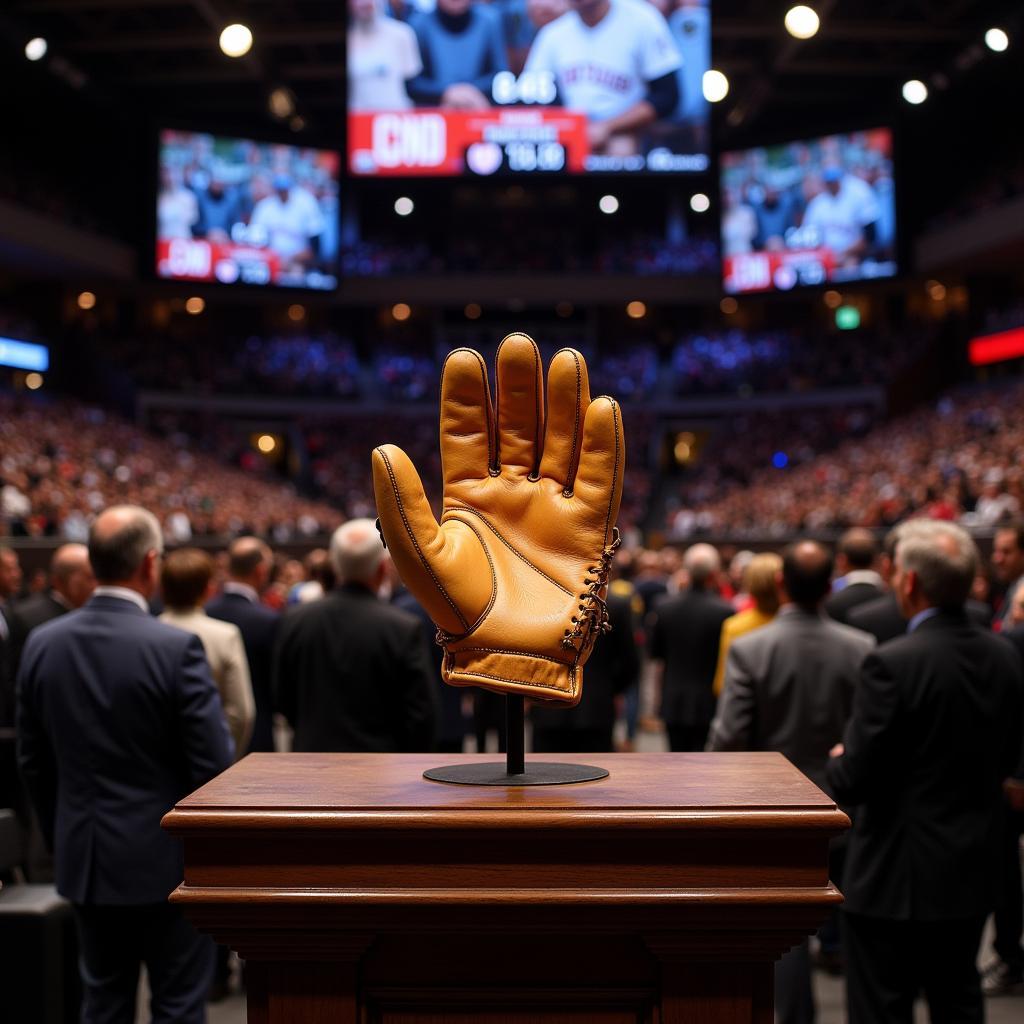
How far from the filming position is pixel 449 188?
34688 millimetres

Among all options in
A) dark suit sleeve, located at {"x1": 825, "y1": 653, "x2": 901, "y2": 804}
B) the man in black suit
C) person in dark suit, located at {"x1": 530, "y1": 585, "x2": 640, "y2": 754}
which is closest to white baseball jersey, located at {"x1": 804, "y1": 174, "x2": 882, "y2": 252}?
person in dark suit, located at {"x1": 530, "y1": 585, "x2": 640, "y2": 754}

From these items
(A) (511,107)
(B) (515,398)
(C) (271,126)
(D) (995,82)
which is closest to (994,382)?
(D) (995,82)

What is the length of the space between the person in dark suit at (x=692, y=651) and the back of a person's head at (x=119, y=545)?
392 centimetres

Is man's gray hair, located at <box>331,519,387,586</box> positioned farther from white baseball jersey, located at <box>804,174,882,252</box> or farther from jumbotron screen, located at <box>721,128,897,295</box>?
white baseball jersey, located at <box>804,174,882,252</box>

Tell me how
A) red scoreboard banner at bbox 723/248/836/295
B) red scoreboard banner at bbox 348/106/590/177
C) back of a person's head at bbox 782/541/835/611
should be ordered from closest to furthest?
back of a person's head at bbox 782/541/835/611
red scoreboard banner at bbox 348/106/590/177
red scoreboard banner at bbox 723/248/836/295

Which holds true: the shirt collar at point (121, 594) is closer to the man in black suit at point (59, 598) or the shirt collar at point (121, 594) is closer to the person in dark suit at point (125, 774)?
the person in dark suit at point (125, 774)

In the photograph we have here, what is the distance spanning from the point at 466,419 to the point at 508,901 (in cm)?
67

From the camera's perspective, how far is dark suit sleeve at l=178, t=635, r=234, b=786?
3.04 metres

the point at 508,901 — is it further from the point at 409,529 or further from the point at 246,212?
the point at 246,212

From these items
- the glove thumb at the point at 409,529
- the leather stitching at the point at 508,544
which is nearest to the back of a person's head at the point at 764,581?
the leather stitching at the point at 508,544

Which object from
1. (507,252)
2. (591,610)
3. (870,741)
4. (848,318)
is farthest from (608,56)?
(591,610)

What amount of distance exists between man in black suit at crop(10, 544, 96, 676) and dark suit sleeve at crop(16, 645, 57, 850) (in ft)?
5.68

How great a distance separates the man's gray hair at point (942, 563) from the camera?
316 cm

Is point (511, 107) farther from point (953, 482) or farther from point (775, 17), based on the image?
point (953, 482)
